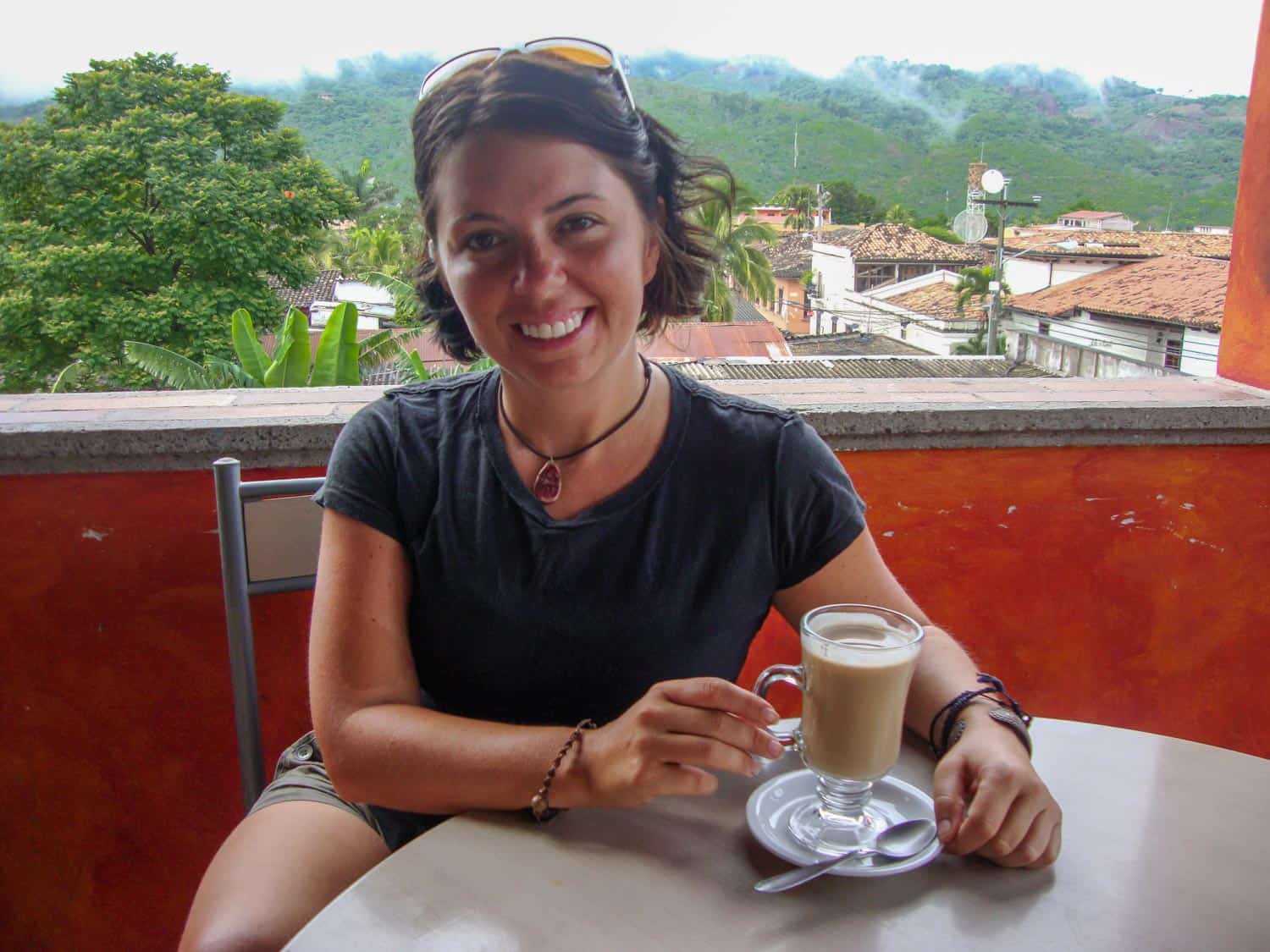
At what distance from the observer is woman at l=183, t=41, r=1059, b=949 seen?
39.0 inches

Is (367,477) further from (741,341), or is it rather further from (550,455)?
(741,341)

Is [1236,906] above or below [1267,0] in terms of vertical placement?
below

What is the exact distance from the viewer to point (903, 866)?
76cm

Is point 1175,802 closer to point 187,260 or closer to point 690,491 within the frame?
point 690,491

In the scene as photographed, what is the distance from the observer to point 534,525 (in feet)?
3.61

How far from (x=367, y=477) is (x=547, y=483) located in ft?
0.72

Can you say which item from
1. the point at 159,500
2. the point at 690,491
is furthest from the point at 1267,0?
the point at 159,500

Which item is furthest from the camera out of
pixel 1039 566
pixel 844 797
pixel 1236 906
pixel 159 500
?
pixel 1039 566

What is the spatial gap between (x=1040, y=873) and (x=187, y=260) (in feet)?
54.9

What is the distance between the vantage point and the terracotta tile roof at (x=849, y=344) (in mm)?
14625

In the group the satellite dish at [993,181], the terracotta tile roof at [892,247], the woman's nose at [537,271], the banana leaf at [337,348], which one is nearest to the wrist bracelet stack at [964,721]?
the woman's nose at [537,271]

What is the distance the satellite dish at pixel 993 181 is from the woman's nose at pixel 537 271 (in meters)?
2.96

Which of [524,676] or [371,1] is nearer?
[524,676]

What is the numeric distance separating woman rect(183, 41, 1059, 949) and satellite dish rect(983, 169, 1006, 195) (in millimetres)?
2704
